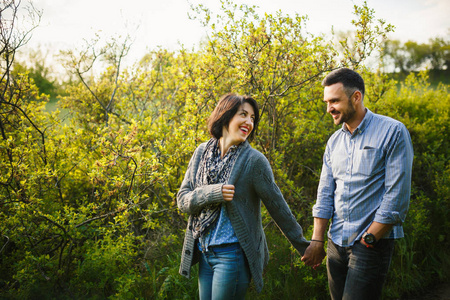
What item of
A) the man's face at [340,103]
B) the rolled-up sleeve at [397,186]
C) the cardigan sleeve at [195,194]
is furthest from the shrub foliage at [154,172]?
the rolled-up sleeve at [397,186]

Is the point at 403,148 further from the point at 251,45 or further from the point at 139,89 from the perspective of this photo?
the point at 139,89

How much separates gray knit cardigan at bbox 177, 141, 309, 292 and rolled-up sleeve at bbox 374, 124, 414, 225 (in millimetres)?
588

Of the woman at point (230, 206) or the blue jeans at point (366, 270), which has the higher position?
the woman at point (230, 206)

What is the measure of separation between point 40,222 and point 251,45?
314cm

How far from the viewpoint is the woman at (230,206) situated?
221cm

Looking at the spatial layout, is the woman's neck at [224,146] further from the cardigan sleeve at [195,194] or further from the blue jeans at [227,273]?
the blue jeans at [227,273]

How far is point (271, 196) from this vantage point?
92.3 inches

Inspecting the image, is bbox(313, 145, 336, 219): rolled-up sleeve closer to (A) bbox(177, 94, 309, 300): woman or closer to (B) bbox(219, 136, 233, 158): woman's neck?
(A) bbox(177, 94, 309, 300): woman

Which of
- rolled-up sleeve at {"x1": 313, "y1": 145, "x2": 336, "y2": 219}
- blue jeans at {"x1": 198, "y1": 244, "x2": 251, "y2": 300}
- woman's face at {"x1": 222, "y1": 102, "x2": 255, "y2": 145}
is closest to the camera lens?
blue jeans at {"x1": 198, "y1": 244, "x2": 251, "y2": 300}

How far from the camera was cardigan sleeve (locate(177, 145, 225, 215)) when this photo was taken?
2.23 metres

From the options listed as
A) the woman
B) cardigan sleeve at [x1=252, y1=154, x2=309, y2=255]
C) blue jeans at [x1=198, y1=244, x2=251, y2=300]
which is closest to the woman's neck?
the woman

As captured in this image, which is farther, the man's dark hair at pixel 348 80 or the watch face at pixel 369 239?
the man's dark hair at pixel 348 80

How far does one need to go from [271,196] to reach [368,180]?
66cm

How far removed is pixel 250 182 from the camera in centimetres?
233
